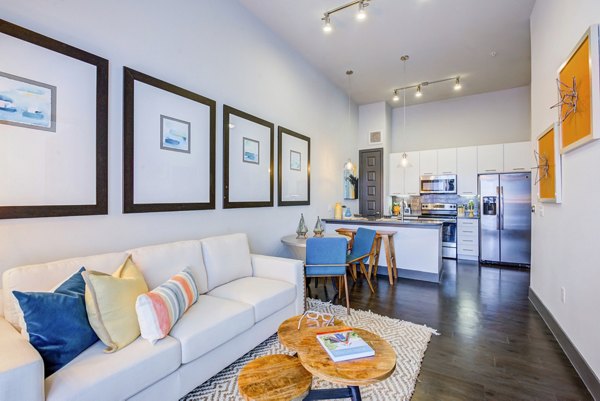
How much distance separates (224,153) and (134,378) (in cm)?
220

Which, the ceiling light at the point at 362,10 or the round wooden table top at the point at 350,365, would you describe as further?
the ceiling light at the point at 362,10

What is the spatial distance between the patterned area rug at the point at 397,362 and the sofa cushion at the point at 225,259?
0.66 meters

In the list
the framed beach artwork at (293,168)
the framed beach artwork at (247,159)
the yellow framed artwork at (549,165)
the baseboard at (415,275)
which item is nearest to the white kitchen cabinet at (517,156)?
the yellow framed artwork at (549,165)

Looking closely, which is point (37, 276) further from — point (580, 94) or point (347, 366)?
point (580, 94)

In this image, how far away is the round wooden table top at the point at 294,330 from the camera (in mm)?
1545

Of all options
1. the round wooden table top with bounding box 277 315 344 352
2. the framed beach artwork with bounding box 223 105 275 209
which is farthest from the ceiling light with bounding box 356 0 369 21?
the round wooden table top with bounding box 277 315 344 352

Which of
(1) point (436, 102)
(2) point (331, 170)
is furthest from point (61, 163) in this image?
(1) point (436, 102)

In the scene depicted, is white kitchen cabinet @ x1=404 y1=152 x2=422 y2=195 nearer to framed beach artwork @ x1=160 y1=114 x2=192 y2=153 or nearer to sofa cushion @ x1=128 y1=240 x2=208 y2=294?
framed beach artwork @ x1=160 y1=114 x2=192 y2=153

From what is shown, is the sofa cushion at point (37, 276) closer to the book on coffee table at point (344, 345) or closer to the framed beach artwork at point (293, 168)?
the book on coffee table at point (344, 345)

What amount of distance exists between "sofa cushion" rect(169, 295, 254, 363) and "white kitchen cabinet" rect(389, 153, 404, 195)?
531cm

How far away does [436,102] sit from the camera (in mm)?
6559

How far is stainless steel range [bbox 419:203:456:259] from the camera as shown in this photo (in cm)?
591

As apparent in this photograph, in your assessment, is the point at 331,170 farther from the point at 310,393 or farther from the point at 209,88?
the point at 310,393

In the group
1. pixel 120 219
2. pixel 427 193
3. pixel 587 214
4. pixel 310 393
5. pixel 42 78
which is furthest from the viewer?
pixel 427 193
